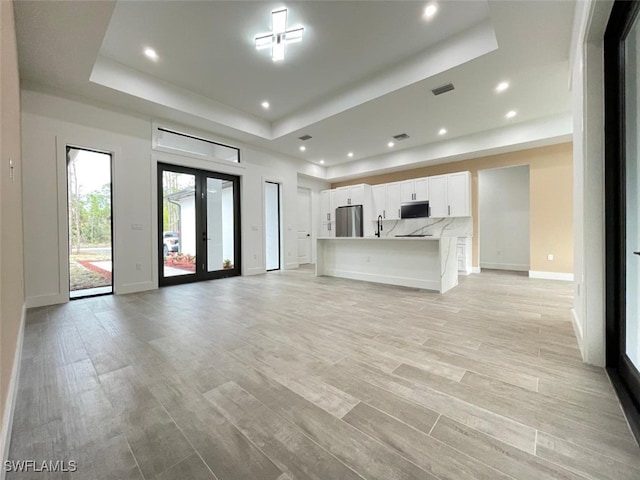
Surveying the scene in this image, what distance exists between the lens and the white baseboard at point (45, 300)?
342cm

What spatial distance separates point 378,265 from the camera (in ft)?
16.2

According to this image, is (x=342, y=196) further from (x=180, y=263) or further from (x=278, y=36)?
(x=278, y=36)

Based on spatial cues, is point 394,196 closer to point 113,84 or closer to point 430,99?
point 430,99

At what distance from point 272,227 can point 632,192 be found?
21.0 feet

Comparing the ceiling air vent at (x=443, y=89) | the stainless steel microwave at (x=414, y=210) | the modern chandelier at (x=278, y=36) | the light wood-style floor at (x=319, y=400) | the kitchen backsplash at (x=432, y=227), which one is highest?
the modern chandelier at (x=278, y=36)

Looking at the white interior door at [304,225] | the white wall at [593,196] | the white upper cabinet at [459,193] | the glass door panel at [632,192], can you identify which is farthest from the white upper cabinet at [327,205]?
the glass door panel at [632,192]

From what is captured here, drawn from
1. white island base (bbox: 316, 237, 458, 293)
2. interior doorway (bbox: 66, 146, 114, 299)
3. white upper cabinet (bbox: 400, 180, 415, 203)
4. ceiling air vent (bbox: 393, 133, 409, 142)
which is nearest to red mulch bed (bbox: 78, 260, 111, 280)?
interior doorway (bbox: 66, 146, 114, 299)

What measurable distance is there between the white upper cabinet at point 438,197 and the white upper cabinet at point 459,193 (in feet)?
0.32

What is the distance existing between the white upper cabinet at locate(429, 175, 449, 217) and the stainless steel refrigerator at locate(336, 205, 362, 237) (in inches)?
78.0

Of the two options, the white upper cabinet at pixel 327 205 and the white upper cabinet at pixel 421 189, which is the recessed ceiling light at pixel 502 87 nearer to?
the white upper cabinet at pixel 421 189

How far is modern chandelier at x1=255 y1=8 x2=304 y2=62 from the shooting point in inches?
113

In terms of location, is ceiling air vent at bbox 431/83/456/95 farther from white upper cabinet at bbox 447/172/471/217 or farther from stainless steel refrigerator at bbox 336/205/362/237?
stainless steel refrigerator at bbox 336/205/362/237

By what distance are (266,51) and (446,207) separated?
5147mm

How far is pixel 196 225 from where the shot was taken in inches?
210
